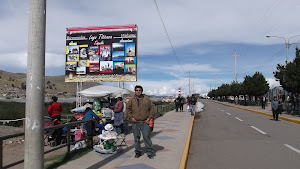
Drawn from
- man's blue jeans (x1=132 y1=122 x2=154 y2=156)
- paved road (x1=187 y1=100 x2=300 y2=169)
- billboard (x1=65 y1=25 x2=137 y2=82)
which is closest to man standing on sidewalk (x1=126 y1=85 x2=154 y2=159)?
man's blue jeans (x1=132 y1=122 x2=154 y2=156)

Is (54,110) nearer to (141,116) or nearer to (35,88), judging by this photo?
(141,116)

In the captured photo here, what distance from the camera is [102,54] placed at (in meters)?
20.5

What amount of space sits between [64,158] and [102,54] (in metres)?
14.3

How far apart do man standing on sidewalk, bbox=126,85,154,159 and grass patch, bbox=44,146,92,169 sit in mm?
1598

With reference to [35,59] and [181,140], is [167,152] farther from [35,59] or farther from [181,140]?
[35,59]

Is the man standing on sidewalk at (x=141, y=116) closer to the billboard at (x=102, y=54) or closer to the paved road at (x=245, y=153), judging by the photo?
the paved road at (x=245, y=153)

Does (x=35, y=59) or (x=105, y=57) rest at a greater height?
(x=105, y=57)

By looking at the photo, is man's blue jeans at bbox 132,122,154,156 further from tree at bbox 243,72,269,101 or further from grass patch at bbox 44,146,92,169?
tree at bbox 243,72,269,101

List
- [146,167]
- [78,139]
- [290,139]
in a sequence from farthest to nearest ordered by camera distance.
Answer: [290,139], [78,139], [146,167]

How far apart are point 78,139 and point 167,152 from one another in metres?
2.61

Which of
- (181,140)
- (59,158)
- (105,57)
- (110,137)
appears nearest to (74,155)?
(59,158)

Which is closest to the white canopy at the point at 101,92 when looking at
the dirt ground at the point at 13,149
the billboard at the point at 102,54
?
the billboard at the point at 102,54

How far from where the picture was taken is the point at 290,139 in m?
10.6

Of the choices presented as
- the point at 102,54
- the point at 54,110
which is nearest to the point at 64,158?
the point at 54,110
